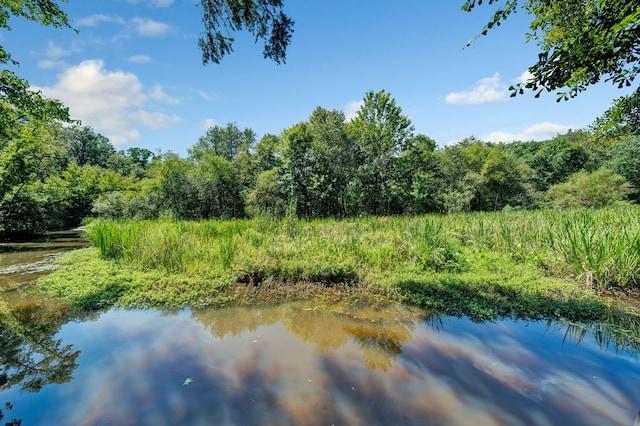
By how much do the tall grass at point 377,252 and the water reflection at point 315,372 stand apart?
174 centimetres

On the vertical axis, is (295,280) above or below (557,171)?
below

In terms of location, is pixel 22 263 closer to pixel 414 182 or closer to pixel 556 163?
pixel 414 182

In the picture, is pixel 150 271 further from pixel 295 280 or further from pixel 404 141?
pixel 404 141

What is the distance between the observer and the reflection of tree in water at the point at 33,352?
2.93 metres

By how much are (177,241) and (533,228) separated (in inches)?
372

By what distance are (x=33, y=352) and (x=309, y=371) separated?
336 centimetres

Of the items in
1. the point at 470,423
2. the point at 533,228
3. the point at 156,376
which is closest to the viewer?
the point at 470,423

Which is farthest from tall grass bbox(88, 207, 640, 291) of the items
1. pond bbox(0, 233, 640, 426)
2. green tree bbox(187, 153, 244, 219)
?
green tree bbox(187, 153, 244, 219)

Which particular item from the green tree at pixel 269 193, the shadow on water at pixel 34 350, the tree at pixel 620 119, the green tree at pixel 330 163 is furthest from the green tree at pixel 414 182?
the shadow on water at pixel 34 350

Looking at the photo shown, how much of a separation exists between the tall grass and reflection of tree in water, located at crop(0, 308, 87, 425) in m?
2.06

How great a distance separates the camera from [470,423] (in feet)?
7.59

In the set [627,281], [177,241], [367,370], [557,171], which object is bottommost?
Answer: [367,370]

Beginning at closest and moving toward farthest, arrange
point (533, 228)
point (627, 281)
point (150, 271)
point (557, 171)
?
point (627, 281) < point (150, 271) < point (533, 228) < point (557, 171)

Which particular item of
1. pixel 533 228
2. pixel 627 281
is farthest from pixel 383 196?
pixel 627 281
